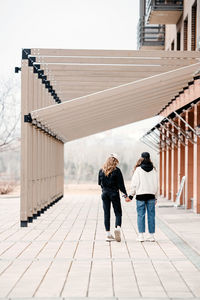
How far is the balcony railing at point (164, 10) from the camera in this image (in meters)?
19.2

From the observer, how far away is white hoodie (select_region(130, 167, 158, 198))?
10234mm

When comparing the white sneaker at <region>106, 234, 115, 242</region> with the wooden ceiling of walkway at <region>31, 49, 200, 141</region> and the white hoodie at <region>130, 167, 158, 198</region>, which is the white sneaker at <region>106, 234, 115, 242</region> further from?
the wooden ceiling of walkway at <region>31, 49, 200, 141</region>

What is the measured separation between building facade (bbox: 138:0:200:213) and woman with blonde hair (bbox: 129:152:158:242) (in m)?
3.65

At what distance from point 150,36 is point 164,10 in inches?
302

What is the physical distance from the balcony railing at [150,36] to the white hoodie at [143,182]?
15.8 meters

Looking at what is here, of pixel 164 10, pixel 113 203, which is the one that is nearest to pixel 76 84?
pixel 164 10

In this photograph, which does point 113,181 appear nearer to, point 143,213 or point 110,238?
point 143,213

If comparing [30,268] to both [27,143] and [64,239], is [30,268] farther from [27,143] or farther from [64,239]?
[27,143]

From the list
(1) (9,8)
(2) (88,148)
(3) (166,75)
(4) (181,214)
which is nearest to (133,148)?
(2) (88,148)

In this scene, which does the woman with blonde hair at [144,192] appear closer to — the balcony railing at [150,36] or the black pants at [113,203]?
the black pants at [113,203]

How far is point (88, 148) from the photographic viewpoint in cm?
6084

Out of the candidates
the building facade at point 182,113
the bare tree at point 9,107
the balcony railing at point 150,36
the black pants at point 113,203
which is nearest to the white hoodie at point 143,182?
the black pants at point 113,203

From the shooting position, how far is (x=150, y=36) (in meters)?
26.9

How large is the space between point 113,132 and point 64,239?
6588cm
